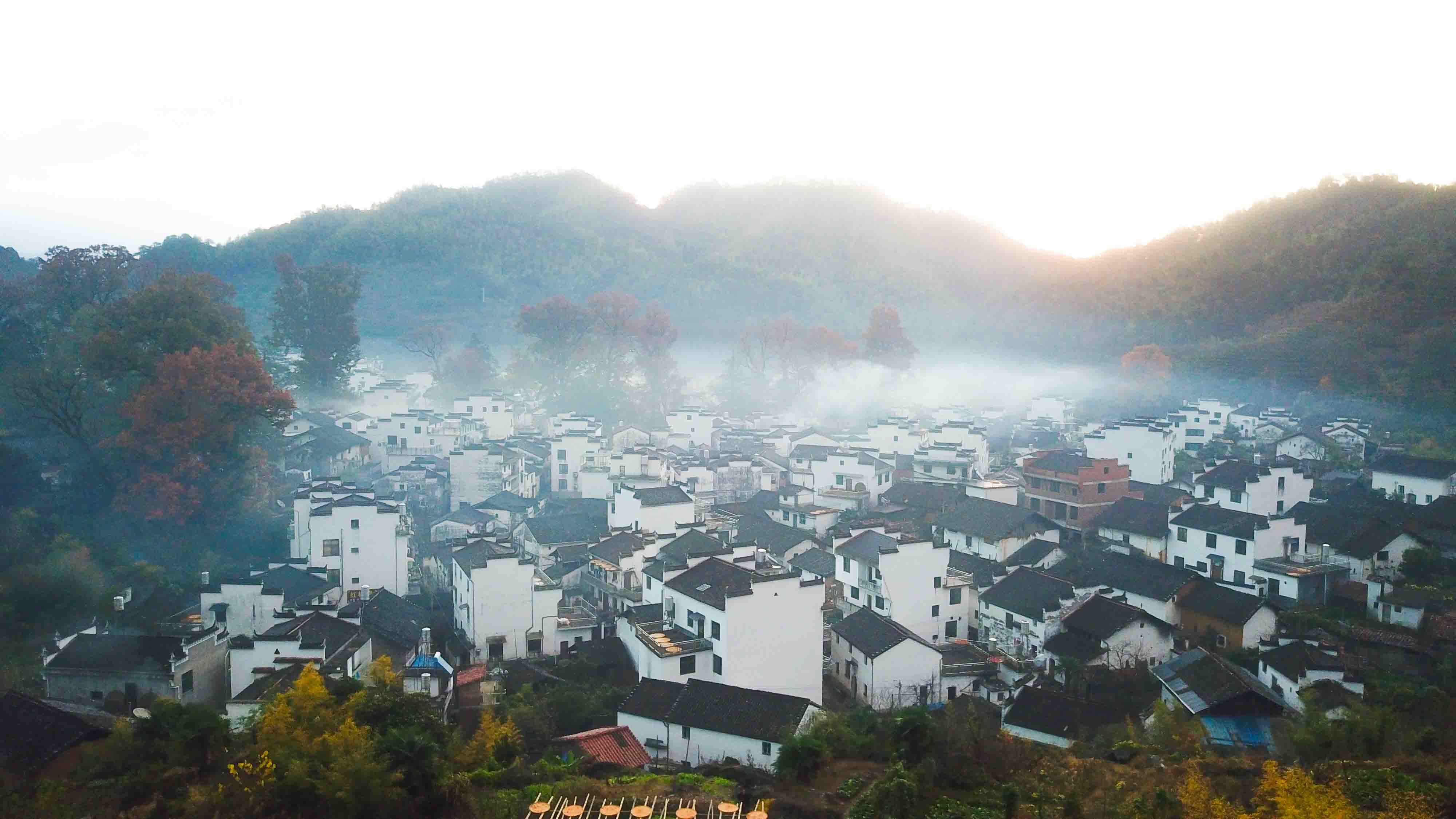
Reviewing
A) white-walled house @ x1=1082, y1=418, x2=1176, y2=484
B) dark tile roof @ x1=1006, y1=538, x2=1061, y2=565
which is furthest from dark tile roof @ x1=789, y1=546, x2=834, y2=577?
white-walled house @ x1=1082, y1=418, x2=1176, y2=484

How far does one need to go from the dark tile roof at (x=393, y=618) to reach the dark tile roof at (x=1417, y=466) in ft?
68.6

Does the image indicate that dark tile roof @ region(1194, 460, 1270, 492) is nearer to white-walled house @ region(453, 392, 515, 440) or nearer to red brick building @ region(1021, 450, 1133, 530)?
red brick building @ region(1021, 450, 1133, 530)

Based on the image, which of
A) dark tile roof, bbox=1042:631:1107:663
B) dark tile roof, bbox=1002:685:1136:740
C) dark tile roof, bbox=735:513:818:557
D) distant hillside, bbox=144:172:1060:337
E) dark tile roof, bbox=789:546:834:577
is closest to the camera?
dark tile roof, bbox=1002:685:1136:740

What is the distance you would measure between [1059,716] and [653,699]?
5295 mm

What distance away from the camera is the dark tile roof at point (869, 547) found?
51.8ft

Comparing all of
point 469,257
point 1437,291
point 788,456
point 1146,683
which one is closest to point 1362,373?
point 1437,291

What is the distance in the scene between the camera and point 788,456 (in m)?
28.3

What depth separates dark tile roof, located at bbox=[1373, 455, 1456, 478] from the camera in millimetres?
20234

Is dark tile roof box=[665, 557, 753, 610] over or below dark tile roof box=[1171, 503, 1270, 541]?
below

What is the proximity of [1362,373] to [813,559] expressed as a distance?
24.3m

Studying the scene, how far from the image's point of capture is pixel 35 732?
31.6 feet

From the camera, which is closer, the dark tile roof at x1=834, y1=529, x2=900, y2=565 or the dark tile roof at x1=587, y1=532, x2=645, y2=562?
the dark tile roof at x1=834, y1=529, x2=900, y2=565

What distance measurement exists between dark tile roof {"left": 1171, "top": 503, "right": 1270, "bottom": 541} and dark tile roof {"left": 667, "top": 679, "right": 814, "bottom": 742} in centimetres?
1038

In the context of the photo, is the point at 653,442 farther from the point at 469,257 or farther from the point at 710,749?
the point at 469,257
